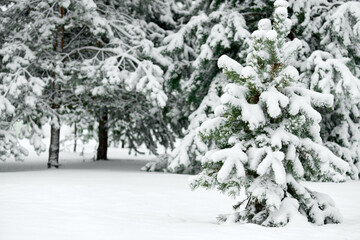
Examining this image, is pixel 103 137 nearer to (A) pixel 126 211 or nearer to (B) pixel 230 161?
(A) pixel 126 211

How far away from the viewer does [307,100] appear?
5.79 meters

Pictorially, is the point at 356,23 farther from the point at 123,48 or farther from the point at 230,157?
the point at 230,157

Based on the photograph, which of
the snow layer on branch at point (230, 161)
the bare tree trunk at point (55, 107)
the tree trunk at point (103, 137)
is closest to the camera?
the snow layer on branch at point (230, 161)

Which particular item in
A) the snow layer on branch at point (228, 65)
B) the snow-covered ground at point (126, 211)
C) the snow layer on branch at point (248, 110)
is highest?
the snow layer on branch at point (228, 65)

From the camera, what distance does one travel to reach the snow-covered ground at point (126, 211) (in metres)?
4.89

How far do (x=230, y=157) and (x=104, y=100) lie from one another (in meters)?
8.61

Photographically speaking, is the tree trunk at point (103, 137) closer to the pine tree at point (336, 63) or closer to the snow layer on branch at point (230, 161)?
the pine tree at point (336, 63)

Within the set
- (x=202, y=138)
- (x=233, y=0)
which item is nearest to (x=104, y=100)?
(x=233, y=0)

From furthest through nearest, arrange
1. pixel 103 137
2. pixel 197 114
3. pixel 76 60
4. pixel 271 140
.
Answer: pixel 103 137
pixel 76 60
pixel 197 114
pixel 271 140

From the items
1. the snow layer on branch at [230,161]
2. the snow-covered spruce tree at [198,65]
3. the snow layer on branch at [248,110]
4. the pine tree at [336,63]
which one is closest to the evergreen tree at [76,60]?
the snow-covered spruce tree at [198,65]

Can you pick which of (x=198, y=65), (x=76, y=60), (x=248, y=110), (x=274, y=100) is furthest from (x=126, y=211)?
(x=76, y=60)

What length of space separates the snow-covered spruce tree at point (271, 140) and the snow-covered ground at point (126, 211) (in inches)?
14.3

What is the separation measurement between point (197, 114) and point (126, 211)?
5859mm

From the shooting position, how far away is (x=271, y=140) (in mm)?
5598
